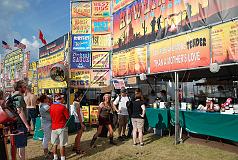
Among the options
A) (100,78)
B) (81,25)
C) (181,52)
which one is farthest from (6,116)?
(81,25)

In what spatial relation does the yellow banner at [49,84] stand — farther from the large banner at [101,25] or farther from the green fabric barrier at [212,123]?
the green fabric barrier at [212,123]

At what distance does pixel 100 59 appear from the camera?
14.3 meters

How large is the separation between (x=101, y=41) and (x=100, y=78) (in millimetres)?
1918

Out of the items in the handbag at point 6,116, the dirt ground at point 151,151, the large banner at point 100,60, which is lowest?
the dirt ground at point 151,151

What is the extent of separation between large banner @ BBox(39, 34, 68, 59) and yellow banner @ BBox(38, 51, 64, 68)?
23cm

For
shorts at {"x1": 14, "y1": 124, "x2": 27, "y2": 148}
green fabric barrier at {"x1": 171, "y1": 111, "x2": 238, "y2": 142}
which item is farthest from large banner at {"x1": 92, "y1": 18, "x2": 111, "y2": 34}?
shorts at {"x1": 14, "y1": 124, "x2": 27, "y2": 148}

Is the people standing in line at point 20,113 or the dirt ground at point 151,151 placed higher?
the people standing in line at point 20,113

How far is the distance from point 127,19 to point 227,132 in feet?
22.4

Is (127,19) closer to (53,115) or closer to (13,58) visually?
(53,115)

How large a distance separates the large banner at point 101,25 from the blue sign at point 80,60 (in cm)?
127

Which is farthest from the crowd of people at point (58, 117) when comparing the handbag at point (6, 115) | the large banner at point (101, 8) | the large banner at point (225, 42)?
the large banner at point (101, 8)

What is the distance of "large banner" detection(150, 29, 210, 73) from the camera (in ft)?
27.6

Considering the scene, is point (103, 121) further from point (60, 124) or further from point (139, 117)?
point (60, 124)

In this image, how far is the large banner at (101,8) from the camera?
563 inches
